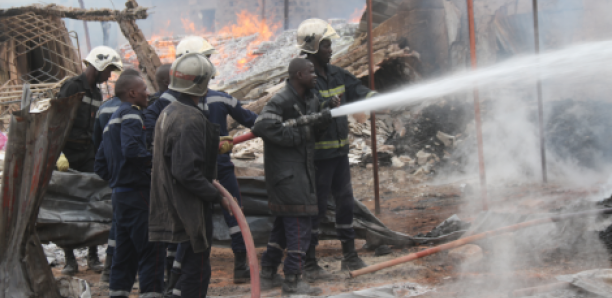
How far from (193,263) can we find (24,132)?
1.34 metres

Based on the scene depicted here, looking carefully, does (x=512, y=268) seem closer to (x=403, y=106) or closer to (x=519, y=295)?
(x=519, y=295)

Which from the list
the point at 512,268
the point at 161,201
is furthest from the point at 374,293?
the point at 161,201

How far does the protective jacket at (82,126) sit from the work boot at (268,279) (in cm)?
230

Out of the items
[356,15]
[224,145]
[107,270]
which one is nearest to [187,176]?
[224,145]

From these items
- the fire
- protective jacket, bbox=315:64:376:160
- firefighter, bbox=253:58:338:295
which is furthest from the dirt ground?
the fire

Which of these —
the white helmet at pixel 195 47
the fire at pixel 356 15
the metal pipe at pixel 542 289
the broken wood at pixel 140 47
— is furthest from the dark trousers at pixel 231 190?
the fire at pixel 356 15

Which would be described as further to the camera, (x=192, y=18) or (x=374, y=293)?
(x=192, y=18)

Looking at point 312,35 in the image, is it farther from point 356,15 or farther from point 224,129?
point 356,15

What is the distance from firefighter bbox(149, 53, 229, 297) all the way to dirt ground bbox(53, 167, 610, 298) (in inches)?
40.3

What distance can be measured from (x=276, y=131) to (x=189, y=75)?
98cm

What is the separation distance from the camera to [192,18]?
2969 centimetres

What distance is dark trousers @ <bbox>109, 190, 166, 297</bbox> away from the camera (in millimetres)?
3721

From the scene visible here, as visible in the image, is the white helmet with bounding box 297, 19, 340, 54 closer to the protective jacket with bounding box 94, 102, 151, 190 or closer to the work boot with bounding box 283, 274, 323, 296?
the protective jacket with bounding box 94, 102, 151, 190

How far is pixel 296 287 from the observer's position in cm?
404
